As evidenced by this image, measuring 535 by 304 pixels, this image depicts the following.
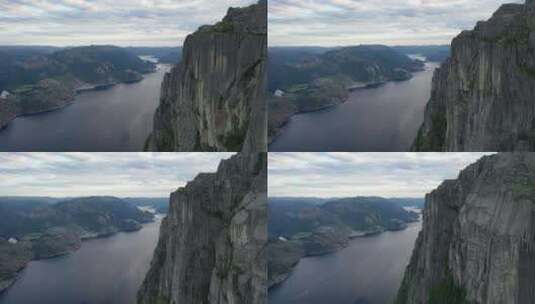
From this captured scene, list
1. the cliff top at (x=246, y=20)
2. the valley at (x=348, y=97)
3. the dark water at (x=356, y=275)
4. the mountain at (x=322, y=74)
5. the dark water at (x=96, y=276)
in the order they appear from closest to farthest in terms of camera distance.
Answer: the mountain at (x=322, y=74) → the valley at (x=348, y=97) → the cliff top at (x=246, y=20) → the dark water at (x=356, y=275) → the dark water at (x=96, y=276)

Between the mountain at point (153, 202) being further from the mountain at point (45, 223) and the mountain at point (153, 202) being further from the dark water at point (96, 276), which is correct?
the dark water at point (96, 276)

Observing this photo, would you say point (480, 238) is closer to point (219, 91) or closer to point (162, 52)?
point (219, 91)

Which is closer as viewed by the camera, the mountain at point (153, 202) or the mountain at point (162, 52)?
the mountain at point (162, 52)

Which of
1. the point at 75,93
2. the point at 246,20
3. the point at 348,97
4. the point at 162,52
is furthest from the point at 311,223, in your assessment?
the point at 246,20

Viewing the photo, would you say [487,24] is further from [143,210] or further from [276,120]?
[143,210]

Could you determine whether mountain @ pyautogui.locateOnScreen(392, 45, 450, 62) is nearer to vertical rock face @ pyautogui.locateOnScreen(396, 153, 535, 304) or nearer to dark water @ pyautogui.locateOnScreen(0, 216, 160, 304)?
vertical rock face @ pyautogui.locateOnScreen(396, 153, 535, 304)

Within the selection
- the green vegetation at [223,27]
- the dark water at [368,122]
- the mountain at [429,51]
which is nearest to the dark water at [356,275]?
the dark water at [368,122]
